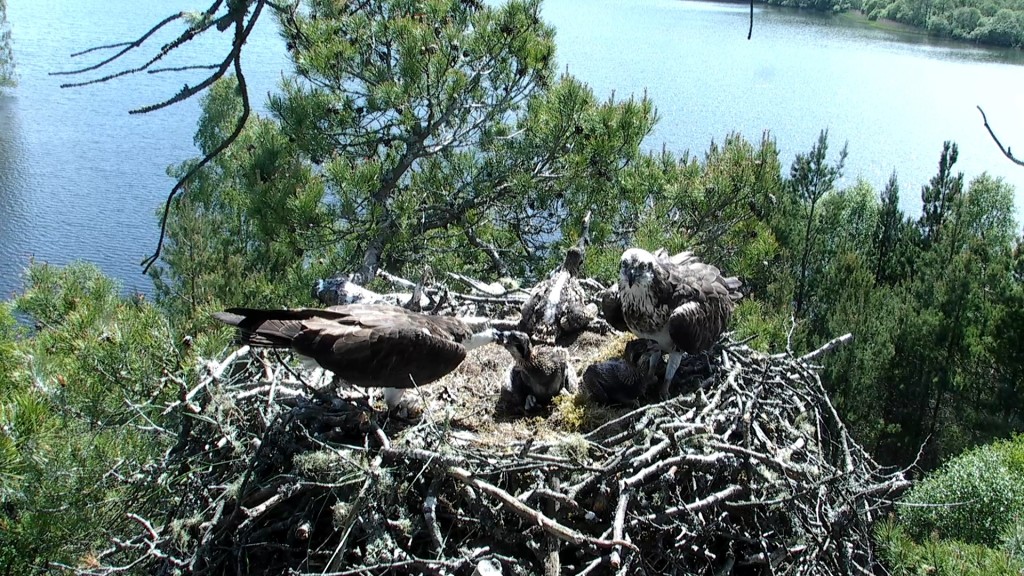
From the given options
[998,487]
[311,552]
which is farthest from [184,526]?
[998,487]

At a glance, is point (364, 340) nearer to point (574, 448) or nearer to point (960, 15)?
point (574, 448)

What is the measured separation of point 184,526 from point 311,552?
2.18 ft

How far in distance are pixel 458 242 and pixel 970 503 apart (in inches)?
255

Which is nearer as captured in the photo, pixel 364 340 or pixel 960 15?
pixel 364 340

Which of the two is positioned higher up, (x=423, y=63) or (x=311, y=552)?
(x=423, y=63)

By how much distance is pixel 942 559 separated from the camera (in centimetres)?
310

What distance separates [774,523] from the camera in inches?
148

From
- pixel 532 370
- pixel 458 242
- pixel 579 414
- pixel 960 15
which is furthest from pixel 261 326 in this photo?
pixel 960 15

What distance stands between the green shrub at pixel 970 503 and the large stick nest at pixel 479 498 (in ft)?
1.25

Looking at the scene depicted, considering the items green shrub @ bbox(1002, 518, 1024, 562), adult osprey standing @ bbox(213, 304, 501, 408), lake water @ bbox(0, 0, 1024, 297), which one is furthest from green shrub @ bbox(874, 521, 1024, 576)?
lake water @ bbox(0, 0, 1024, 297)

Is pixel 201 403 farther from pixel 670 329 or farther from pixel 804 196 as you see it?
pixel 804 196

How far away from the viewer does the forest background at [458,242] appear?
148 inches

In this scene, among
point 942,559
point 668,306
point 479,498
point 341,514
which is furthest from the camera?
point 668,306

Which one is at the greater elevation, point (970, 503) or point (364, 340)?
point (364, 340)
